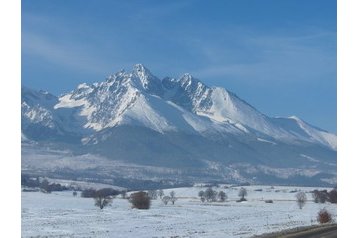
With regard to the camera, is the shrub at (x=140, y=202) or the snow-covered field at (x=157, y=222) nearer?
the snow-covered field at (x=157, y=222)

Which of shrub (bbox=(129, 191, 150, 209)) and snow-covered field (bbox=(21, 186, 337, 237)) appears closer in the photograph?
snow-covered field (bbox=(21, 186, 337, 237))

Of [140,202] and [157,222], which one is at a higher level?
[157,222]

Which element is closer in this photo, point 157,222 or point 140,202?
point 157,222
